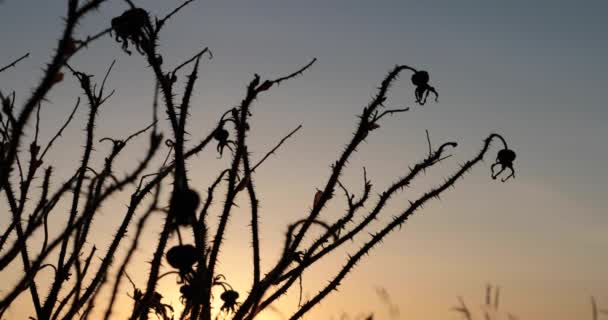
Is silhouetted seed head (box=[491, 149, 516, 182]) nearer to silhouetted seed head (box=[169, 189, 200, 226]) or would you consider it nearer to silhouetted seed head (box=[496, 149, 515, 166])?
silhouetted seed head (box=[496, 149, 515, 166])

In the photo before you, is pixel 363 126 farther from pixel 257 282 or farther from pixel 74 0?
pixel 74 0

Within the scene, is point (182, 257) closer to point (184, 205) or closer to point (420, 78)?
point (184, 205)

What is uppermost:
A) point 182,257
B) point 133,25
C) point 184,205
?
point 133,25

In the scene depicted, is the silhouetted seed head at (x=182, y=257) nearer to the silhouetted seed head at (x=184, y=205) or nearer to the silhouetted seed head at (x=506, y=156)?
the silhouetted seed head at (x=184, y=205)

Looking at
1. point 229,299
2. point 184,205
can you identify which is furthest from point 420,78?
point 184,205

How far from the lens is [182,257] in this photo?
8.61 ft

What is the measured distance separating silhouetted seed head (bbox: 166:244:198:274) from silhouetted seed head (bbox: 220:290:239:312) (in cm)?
138

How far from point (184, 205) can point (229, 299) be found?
1.59m

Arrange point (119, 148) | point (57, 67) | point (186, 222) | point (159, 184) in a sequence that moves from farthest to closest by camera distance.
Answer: point (119, 148) < point (159, 184) < point (186, 222) < point (57, 67)

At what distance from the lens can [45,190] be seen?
2799mm

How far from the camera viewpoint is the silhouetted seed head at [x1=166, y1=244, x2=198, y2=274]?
8.60 ft

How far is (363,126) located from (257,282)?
0.91 meters

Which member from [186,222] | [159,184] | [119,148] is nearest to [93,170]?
[119,148]

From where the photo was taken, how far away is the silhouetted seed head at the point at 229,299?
399 cm
